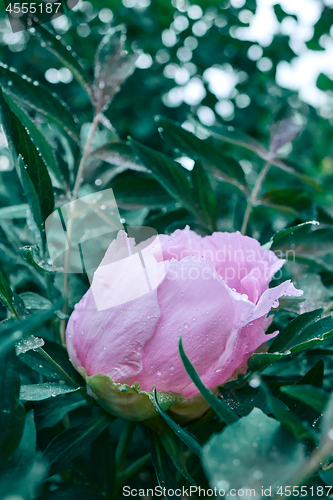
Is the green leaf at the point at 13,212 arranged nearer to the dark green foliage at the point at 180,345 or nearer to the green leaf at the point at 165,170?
the dark green foliage at the point at 180,345

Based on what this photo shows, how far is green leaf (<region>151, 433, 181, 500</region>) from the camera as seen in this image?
0.81 feet

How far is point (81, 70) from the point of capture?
0.40 m

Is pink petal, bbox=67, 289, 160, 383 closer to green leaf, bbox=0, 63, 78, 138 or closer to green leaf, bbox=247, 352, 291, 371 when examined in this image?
green leaf, bbox=247, 352, 291, 371

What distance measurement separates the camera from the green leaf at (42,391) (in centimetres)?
24

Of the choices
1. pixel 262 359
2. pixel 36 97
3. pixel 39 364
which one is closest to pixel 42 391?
pixel 39 364

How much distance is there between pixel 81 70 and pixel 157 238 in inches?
8.8

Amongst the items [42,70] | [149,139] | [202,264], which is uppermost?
[202,264]

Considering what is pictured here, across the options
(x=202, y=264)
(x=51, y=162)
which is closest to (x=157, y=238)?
(x=202, y=264)

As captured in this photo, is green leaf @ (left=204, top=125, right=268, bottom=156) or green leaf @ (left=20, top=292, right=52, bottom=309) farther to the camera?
green leaf @ (left=204, top=125, right=268, bottom=156)

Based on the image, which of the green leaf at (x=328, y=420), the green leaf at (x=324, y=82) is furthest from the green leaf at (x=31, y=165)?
the green leaf at (x=324, y=82)

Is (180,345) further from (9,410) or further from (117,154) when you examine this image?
(117,154)

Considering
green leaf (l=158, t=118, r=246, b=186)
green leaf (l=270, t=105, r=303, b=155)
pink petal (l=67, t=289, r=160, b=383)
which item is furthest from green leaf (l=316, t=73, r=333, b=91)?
pink petal (l=67, t=289, r=160, b=383)

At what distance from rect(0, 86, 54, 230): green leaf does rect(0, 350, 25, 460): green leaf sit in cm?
12

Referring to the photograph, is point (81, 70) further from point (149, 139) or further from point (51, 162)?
point (149, 139)
